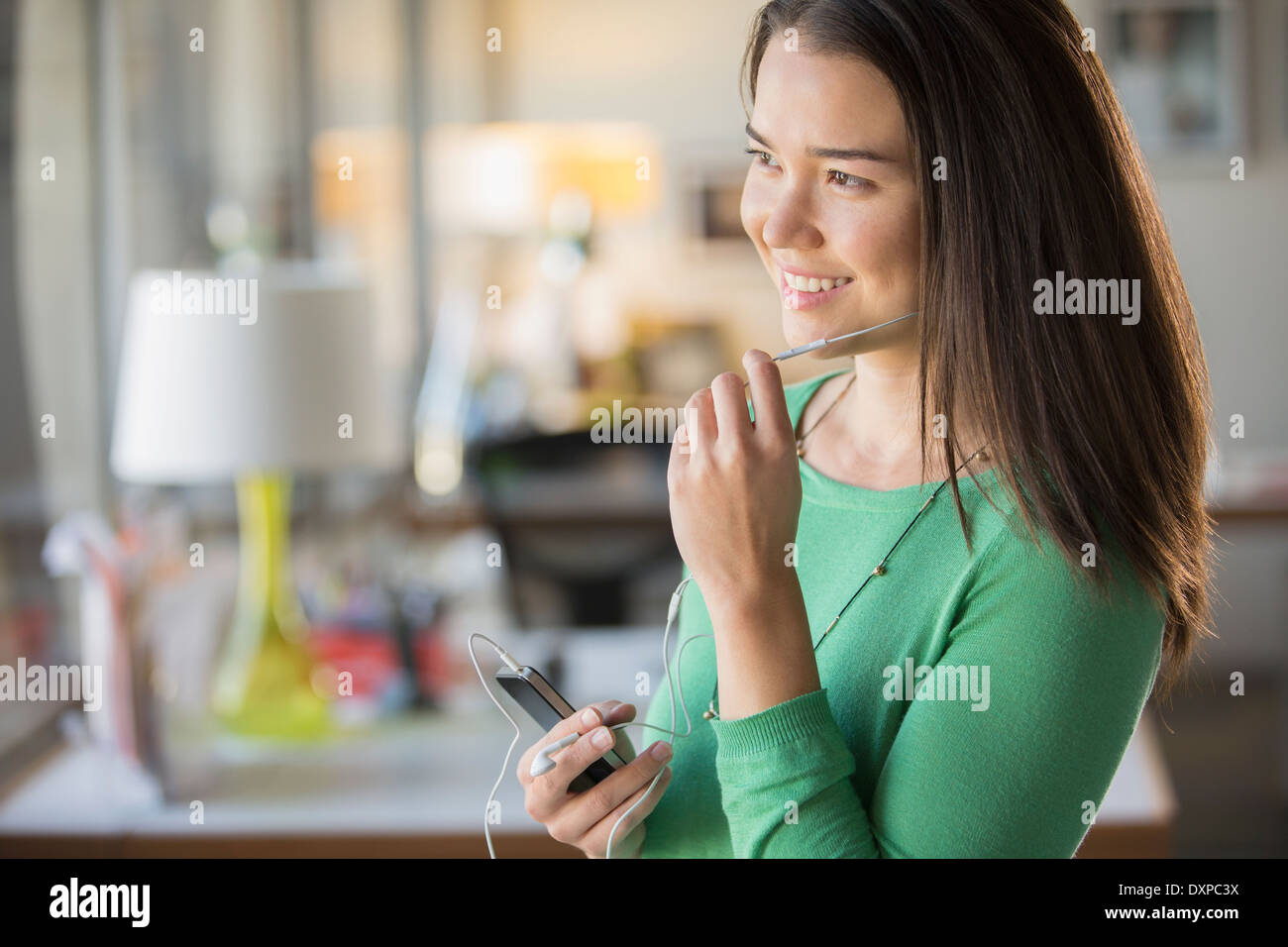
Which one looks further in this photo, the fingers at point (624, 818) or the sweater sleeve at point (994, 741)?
the fingers at point (624, 818)

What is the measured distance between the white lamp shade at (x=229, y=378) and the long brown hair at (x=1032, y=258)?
89cm

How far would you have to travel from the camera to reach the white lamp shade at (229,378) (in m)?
1.39

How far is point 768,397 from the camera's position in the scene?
25.0 inches

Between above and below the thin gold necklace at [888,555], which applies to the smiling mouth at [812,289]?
above

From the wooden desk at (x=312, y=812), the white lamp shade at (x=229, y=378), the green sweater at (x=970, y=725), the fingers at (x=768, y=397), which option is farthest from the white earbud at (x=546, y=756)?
the white lamp shade at (x=229, y=378)

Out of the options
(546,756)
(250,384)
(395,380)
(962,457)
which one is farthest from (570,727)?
(395,380)

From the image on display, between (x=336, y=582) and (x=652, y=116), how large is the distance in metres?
2.99

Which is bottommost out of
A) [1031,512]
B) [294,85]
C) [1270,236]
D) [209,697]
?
[209,697]

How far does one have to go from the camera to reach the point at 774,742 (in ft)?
2.07

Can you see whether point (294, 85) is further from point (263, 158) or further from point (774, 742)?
point (774, 742)

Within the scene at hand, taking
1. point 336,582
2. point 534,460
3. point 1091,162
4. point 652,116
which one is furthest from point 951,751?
point 652,116

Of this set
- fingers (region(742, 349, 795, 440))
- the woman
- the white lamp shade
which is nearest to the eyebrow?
the woman

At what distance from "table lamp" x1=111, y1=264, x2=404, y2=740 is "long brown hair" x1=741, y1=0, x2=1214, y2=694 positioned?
0.89 m

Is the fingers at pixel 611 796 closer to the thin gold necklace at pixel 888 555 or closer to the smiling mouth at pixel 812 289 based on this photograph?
the thin gold necklace at pixel 888 555
